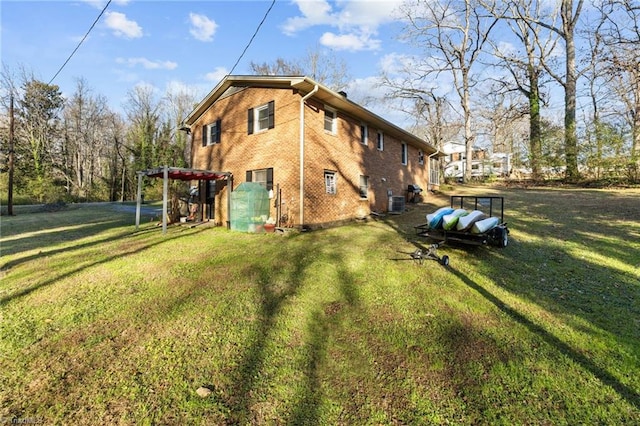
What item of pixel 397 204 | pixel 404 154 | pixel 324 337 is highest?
pixel 404 154

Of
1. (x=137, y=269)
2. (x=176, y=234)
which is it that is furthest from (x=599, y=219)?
(x=176, y=234)

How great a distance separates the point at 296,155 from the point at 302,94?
2156mm

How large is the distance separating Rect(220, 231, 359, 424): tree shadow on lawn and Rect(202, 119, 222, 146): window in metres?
9.01

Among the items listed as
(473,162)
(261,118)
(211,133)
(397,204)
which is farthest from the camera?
(473,162)

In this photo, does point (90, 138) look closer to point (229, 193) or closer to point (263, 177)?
point (229, 193)

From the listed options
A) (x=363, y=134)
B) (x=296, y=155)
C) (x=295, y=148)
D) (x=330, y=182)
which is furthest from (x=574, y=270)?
(x=363, y=134)

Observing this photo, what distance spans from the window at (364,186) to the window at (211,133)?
6.92 metres

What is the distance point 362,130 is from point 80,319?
38.5ft

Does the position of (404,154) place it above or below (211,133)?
below

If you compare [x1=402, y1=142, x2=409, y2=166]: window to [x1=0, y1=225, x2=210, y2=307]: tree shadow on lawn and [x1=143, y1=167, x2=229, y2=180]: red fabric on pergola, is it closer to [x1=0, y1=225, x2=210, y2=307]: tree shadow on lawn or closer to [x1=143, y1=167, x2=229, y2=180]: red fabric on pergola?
[x1=143, y1=167, x2=229, y2=180]: red fabric on pergola

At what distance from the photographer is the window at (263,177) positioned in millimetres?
10433

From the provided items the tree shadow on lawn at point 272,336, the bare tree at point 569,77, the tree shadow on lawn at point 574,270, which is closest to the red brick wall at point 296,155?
the tree shadow on lawn at point 574,270

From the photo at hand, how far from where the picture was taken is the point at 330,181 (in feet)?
36.3

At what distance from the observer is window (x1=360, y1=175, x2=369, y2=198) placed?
1266 cm
